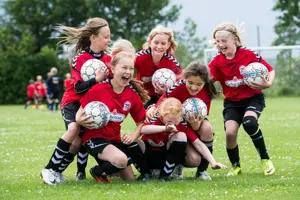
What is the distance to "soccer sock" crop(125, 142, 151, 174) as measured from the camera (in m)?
8.32

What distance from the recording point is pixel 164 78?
8695 millimetres

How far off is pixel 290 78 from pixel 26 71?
65.1 feet

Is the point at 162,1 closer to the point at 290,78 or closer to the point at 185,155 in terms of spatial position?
the point at 290,78

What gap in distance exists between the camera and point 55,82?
103 feet

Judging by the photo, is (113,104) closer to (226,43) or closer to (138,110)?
(138,110)

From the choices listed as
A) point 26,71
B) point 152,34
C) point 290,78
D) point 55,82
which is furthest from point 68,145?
point 26,71

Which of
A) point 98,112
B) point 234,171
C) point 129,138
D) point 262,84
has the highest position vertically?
point 262,84

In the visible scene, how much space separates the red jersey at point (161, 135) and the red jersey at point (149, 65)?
1.07 m


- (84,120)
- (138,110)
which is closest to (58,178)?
(84,120)

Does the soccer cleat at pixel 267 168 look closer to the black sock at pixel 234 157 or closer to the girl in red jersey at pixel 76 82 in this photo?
the black sock at pixel 234 157

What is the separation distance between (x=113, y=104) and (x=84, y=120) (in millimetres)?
463

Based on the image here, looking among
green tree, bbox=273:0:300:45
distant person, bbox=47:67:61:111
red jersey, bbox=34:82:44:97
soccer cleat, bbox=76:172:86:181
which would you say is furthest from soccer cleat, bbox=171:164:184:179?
green tree, bbox=273:0:300:45

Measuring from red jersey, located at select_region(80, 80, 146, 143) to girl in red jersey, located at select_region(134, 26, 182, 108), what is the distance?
72 cm

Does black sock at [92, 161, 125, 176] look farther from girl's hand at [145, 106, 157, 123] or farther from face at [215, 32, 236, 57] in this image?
face at [215, 32, 236, 57]
